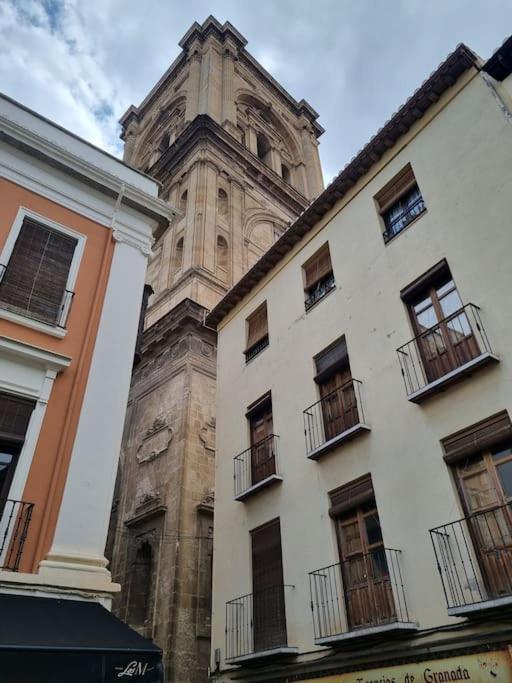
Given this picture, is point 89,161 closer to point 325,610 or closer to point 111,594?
point 111,594

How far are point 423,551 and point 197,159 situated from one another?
2455 centimetres

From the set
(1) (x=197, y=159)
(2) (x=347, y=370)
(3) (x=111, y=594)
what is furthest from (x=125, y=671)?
(1) (x=197, y=159)

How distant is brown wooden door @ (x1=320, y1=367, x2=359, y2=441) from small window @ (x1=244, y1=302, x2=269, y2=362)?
3.02 metres

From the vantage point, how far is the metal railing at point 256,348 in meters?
13.5

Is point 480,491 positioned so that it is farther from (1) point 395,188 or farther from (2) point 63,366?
(1) point 395,188

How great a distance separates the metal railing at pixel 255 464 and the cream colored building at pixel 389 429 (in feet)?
0.15

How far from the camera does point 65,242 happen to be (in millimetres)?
9422

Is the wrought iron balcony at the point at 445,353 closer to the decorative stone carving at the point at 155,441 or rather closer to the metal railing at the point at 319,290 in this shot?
the metal railing at the point at 319,290

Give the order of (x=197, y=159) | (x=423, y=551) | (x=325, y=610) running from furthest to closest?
(x=197, y=159) < (x=325, y=610) < (x=423, y=551)

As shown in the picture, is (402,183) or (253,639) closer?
(253,639)

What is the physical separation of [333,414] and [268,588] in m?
3.43

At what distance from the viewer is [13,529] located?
6586mm

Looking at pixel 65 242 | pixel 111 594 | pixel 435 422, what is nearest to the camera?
pixel 111 594

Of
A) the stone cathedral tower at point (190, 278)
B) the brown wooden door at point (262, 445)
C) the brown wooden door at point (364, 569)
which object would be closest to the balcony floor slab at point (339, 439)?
the brown wooden door at point (364, 569)
